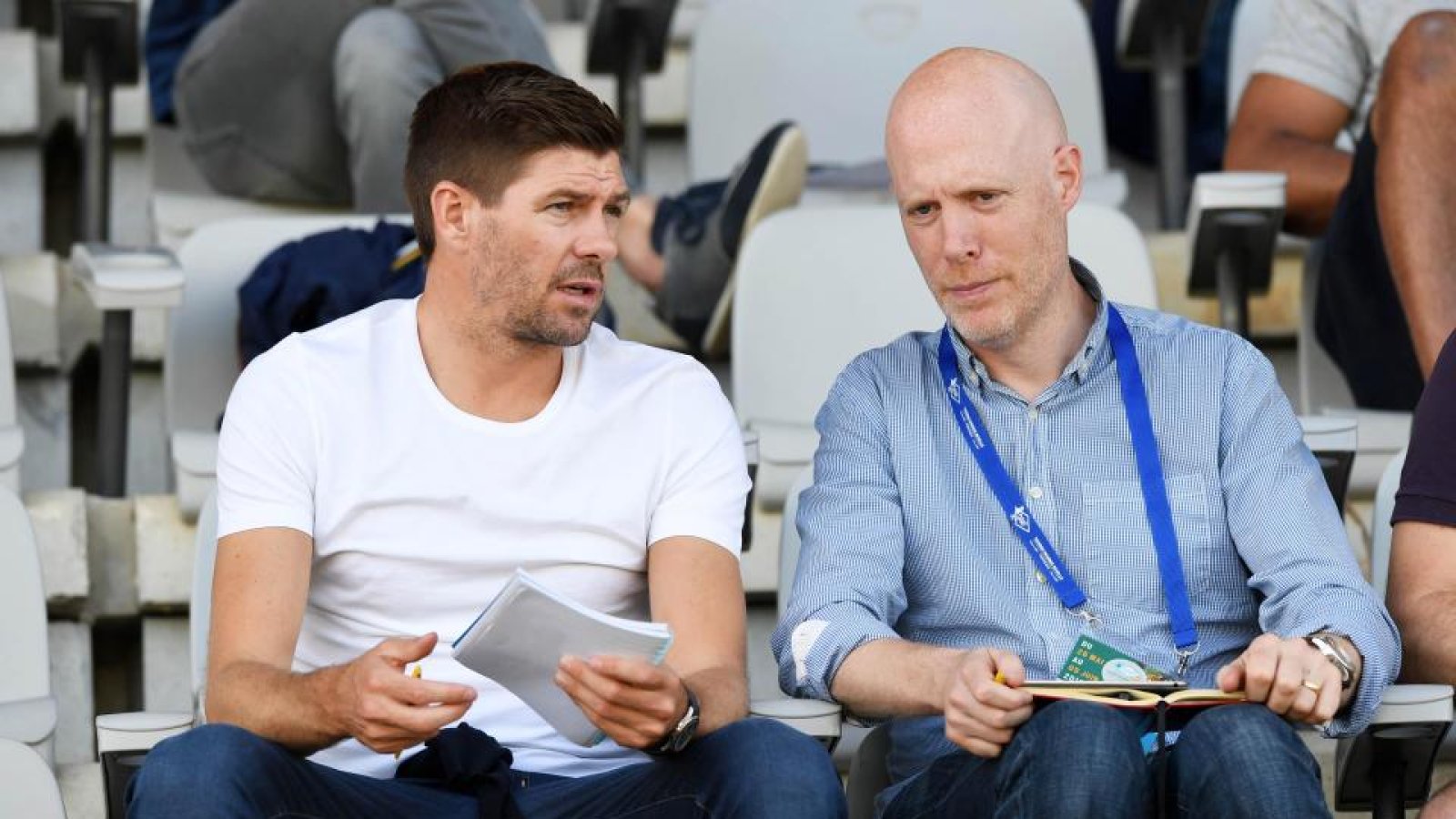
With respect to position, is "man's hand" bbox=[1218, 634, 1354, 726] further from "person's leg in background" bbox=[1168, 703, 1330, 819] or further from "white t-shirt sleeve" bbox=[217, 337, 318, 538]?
"white t-shirt sleeve" bbox=[217, 337, 318, 538]

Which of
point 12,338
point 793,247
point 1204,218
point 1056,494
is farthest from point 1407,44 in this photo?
point 12,338

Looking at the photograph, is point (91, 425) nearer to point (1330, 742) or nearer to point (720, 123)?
point (720, 123)

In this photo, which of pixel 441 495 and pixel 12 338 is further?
pixel 12 338

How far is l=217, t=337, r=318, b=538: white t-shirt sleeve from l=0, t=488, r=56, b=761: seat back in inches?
9.8

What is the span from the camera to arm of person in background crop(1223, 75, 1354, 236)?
3.62 metres

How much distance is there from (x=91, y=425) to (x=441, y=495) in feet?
5.34

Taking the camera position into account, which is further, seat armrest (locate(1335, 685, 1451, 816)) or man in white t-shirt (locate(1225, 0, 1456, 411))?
man in white t-shirt (locate(1225, 0, 1456, 411))

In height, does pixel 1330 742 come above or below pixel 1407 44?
below

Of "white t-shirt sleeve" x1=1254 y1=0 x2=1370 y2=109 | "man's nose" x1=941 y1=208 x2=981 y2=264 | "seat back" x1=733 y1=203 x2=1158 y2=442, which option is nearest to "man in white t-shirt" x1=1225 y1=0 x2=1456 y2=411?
"white t-shirt sleeve" x1=1254 y1=0 x2=1370 y2=109

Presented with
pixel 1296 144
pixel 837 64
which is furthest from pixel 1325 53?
pixel 837 64

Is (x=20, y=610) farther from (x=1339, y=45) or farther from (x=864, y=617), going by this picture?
(x=1339, y=45)

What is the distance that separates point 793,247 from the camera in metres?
3.37

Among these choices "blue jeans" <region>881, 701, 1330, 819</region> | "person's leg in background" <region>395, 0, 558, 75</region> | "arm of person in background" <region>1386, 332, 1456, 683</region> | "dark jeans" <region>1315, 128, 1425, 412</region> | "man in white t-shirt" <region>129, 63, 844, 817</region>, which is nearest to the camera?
"blue jeans" <region>881, 701, 1330, 819</region>

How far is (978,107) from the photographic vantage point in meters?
2.56
